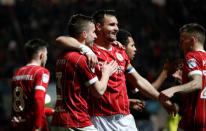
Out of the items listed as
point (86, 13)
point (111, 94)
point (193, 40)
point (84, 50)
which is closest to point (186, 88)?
point (193, 40)

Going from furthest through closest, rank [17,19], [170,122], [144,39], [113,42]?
[17,19]
[144,39]
[170,122]
[113,42]

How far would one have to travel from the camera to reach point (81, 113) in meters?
4.36

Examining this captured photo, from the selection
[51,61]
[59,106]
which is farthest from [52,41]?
[59,106]

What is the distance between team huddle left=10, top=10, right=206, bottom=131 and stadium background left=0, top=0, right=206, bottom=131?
211 inches

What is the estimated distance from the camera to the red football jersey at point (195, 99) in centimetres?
475

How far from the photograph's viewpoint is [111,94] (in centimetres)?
493

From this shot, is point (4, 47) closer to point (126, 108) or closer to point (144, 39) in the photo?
point (144, 39)

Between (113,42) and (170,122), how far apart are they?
3.68 m

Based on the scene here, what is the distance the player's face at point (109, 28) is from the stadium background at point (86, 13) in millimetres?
5520

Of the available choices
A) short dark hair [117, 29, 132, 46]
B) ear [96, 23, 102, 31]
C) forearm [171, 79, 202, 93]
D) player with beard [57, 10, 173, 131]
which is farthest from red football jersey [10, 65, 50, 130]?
forearm [171, 79, 202, 93]

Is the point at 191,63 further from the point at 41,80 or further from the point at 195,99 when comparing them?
the point at 41,80

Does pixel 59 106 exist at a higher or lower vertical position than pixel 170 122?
higher

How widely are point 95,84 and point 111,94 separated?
0.64 metres

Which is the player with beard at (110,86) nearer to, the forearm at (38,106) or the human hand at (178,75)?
the human hand at (178,75)
